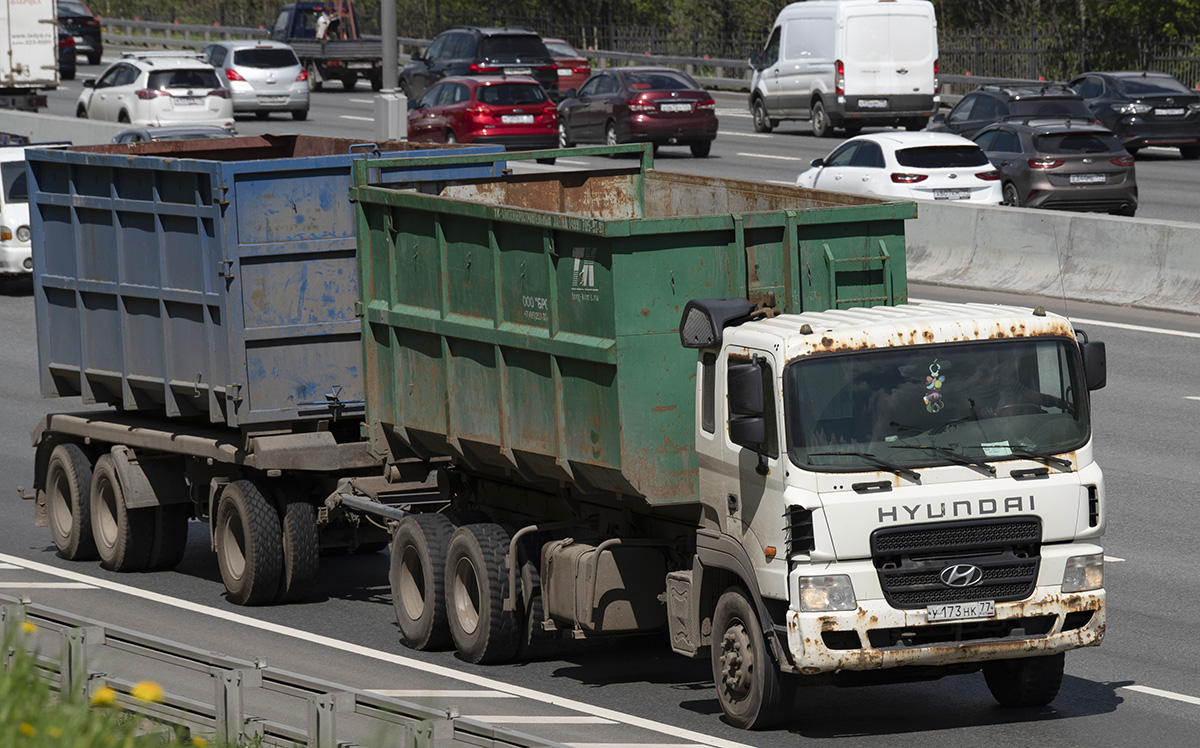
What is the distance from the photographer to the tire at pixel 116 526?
13.4m

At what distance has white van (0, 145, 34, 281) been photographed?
26.5 metres

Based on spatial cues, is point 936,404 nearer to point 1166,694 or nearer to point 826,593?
point 826,593

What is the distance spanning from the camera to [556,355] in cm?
994

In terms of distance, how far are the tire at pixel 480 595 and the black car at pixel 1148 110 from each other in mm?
29750

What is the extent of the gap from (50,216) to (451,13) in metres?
67.8

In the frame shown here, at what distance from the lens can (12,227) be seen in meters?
26.5

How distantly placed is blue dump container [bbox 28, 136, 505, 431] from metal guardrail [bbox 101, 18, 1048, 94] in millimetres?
34126

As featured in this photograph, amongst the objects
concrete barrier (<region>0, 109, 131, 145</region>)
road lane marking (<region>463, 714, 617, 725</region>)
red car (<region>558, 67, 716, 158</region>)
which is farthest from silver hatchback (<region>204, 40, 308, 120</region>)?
road lane marking (<region>463, 714, 617, 725</region>)

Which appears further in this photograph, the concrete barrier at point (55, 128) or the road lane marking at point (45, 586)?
the concrete barrier at point (55, 128)

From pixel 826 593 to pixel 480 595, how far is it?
2517 mm

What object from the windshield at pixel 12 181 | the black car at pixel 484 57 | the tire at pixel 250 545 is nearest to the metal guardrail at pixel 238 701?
the tire at pixel 250 545

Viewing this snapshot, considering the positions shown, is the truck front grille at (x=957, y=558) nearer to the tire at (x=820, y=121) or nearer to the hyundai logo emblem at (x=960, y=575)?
the hyundai logo emblem at (x=960, y=575)

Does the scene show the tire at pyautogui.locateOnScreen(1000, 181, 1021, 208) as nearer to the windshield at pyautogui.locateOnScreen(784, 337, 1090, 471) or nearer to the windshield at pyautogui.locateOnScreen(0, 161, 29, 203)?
the windshield at pyautogui.locateOnScreen(0, 161, 29, 203)

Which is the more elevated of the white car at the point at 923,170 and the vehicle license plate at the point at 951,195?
the white car at the point at 923,170
